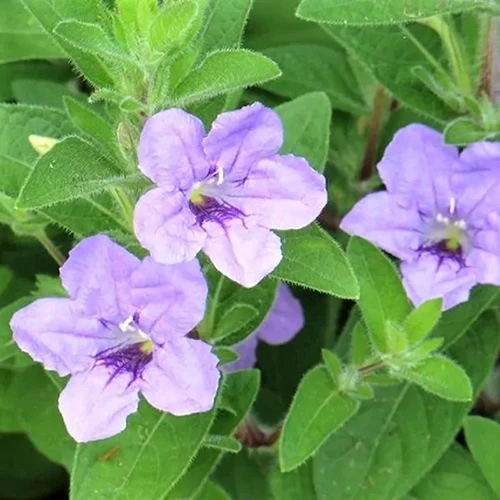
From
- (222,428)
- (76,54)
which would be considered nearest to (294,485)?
(222,428)

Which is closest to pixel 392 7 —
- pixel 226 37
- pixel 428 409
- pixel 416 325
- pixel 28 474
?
pixel 226 37

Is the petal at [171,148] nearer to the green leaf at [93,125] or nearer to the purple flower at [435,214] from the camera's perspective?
the green leaf at [93,125]

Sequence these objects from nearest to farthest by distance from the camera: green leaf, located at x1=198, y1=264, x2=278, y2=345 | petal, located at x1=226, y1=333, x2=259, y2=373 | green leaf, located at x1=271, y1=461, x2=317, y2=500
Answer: green leaf, located at x1=198, y1=264, x2=278, y2=345 → green leaf, located at x1=271, y1=461, x2=317, y2=500 → petal, located at x1=226, y1=333, x2=259, y2=373

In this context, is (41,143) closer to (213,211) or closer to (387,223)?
(213,211)

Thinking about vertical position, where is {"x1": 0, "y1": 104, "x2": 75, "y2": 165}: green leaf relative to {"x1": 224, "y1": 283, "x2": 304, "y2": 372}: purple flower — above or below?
above

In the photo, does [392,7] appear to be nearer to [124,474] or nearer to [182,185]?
[182,185]

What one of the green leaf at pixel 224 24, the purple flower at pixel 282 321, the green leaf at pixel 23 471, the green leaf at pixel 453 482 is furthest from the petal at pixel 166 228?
the green leaf at pixel 23 471

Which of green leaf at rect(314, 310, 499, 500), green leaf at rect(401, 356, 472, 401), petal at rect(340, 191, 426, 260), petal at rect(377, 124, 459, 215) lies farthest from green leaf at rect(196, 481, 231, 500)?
petal at rect(377, 124, 459, 215)

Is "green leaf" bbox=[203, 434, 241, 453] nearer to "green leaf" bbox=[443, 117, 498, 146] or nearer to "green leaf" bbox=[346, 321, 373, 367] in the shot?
"green leaf" bbox=[346, 321, 373, 367]
